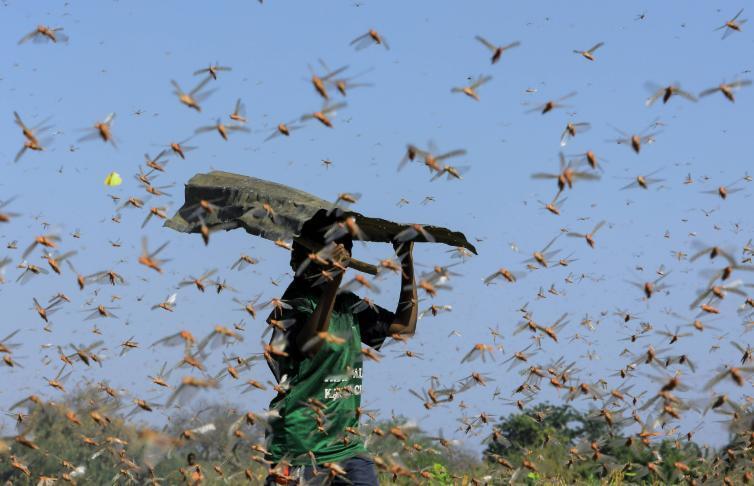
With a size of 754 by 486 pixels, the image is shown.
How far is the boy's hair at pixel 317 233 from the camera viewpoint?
21.8 ft

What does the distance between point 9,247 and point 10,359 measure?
2.64 m

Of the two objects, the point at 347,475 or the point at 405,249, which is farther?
the point at 405,249

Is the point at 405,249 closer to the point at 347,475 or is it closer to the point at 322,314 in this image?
the point at 322,314

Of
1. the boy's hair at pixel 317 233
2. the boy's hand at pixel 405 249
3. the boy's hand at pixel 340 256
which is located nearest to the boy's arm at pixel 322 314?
the boy's hand at pixel 340 256

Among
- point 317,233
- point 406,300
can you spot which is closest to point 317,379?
point 317,233

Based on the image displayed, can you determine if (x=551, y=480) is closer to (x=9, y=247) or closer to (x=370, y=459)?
(x=370, y=459)

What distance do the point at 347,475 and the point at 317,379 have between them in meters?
0.74

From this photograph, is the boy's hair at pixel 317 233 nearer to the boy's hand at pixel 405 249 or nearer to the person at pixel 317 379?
the person at pixel 317 379

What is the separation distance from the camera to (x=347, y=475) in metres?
6.49

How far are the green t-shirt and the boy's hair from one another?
265mm

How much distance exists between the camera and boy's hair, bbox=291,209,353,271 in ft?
21.8

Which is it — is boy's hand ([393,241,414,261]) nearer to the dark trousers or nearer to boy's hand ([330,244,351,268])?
boy's hand ([330,244,351,268])

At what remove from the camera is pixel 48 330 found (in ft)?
29.3

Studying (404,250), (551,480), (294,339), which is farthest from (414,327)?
(551,480)
